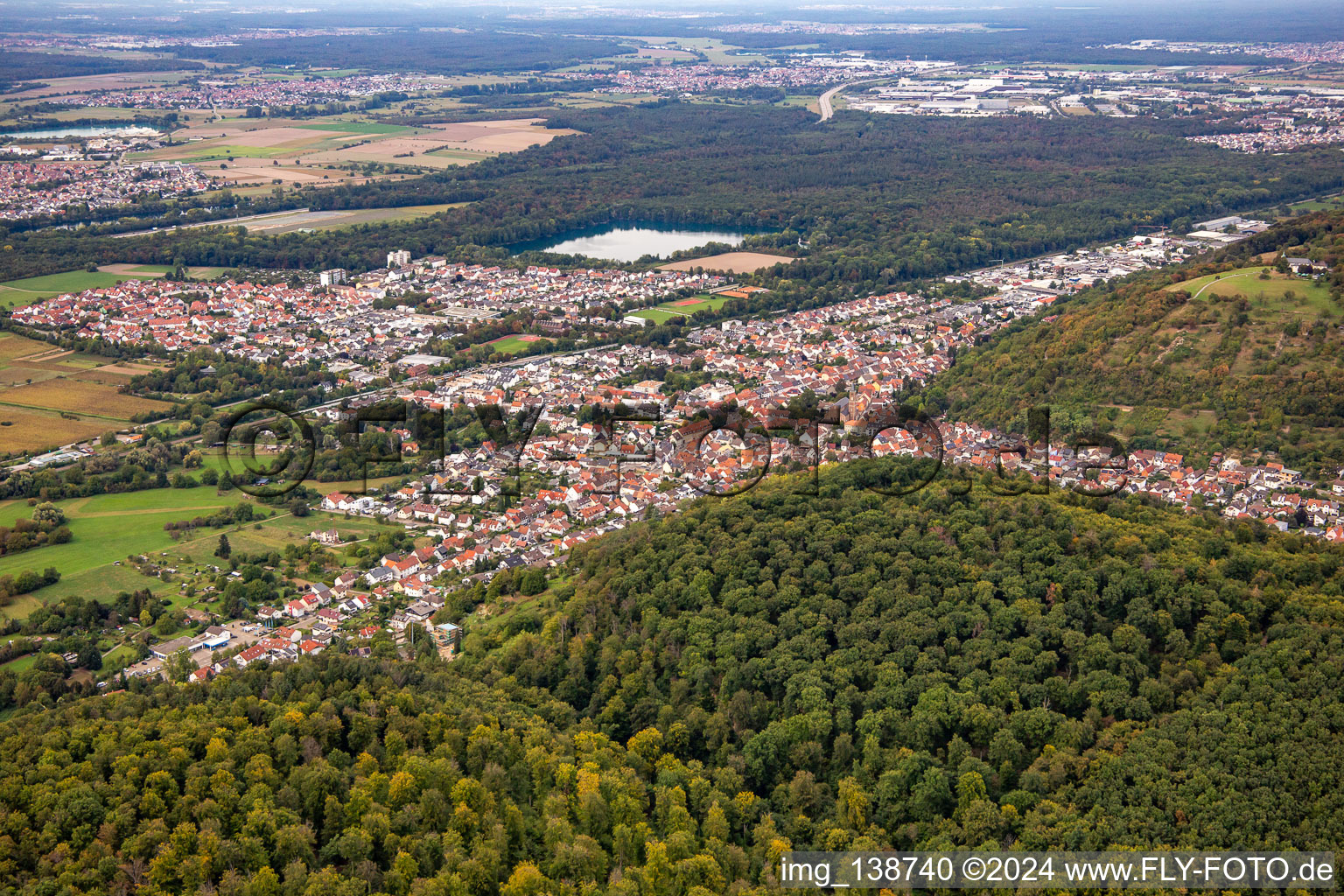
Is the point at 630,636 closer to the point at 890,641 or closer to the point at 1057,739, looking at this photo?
the point at 890,641

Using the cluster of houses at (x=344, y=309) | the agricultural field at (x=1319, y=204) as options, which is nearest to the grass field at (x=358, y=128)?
the cluster of houses at (x=344, y=309)

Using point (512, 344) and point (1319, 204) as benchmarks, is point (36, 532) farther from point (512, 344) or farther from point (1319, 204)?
point (1319, 204)

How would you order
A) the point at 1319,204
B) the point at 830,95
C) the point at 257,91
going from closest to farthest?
the point at 1319,204, the point at 830,95, the point at 257,91

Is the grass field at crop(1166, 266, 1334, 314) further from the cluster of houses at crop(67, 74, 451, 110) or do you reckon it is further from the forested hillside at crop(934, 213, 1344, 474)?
the cluster of houses at crop(67, 74, 451, 110)

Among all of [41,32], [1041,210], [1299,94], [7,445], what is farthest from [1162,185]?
[41,32]

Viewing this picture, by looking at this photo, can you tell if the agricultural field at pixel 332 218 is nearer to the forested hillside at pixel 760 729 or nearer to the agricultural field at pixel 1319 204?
the forested hillside at pixel 760 729

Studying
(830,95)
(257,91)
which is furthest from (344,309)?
(257,91)
